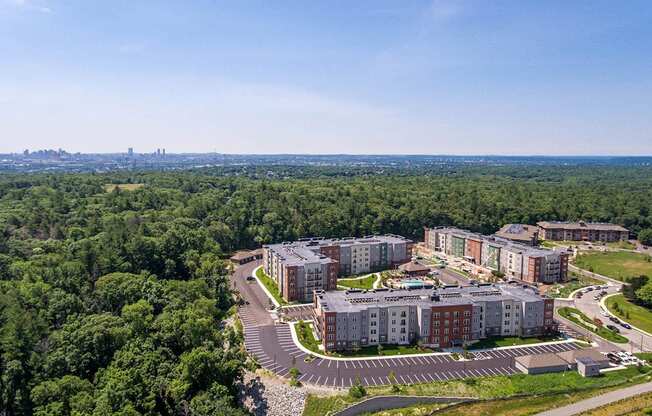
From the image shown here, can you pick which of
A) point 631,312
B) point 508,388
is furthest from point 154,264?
point 631,312

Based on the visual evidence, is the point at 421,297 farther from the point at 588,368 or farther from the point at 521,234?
the point at 521,234

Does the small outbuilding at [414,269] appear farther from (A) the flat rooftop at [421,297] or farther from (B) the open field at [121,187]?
(B) the open field at [121,187]

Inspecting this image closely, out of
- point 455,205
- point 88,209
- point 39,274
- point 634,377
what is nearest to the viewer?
point 634,377

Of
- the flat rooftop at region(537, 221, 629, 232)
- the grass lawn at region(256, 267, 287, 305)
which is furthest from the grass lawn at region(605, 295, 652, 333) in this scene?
the grass lawn at region(256, 267, 287, 305)

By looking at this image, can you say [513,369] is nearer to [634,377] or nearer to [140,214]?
[634,377]

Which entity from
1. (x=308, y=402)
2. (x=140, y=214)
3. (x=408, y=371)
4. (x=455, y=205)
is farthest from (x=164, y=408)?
(x=455, y=205)

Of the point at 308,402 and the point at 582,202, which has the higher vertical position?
the point at 582,202
